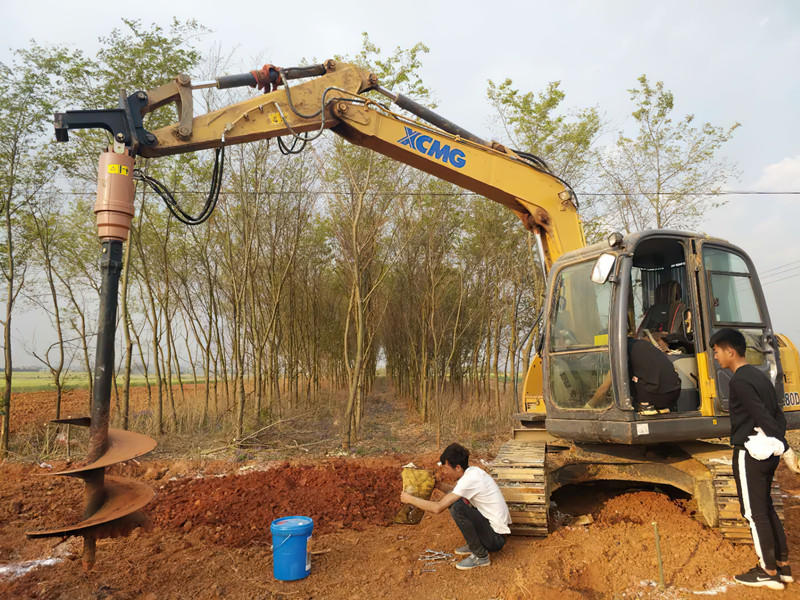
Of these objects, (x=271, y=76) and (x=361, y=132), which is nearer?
(x=271, y=76)

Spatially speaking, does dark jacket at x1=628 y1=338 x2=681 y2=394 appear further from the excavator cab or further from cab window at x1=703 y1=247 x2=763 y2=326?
cab window at x1=703 y1=247 x2=763 y2=326

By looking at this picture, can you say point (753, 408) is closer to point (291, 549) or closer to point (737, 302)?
point (737, 302)

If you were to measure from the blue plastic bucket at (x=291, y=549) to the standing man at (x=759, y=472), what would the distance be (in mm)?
2868

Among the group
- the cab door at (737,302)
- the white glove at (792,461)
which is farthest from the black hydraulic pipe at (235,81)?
the white glove at (792,461)

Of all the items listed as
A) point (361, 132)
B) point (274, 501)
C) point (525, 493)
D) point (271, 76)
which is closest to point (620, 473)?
point (525, 493)

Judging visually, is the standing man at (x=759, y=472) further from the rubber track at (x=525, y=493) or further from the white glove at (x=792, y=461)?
the white glove at (x=792, y=461)

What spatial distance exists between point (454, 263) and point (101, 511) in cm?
1133

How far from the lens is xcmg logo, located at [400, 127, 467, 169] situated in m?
5.81

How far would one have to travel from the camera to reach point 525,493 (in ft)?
15.3

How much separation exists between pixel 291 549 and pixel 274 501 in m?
2.12

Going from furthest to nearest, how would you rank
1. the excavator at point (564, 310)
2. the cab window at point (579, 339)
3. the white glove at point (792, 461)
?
1. the white glove at point (792, 461)
2. the cab window at point (579, 339)
3. the excavator at point (564, 310)

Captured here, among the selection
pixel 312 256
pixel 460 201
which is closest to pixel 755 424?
pixel 460 201

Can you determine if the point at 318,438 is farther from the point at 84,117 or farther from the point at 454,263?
the point at 84,117

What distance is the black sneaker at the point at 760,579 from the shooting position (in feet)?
11.7
